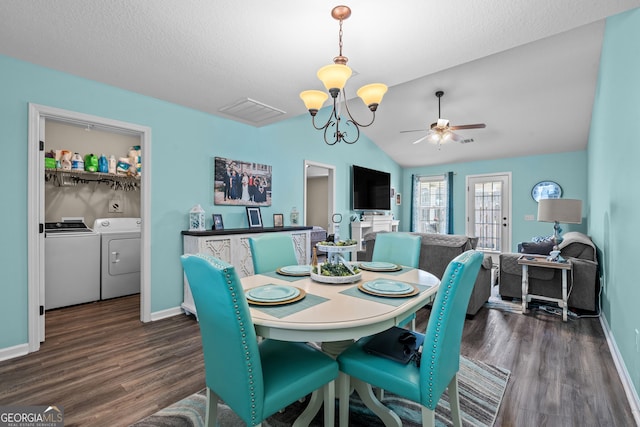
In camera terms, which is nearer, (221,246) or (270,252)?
(270,252)

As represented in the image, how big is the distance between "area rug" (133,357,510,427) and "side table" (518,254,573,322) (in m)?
1.76

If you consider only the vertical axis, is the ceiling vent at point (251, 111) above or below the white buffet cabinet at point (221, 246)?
above

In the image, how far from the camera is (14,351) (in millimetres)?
2350

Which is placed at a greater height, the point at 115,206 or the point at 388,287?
the point at 115,206

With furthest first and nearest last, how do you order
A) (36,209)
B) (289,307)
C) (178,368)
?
(36,209) → (178,368) → (289,307)

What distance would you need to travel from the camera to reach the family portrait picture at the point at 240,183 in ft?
12.0

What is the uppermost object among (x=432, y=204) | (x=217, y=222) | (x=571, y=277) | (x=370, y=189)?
(x=370, y=189)

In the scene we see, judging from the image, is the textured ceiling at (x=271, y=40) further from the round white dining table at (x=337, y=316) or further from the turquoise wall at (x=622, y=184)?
the round white dining table at (x=337, y=316)

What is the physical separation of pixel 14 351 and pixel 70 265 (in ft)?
4.62

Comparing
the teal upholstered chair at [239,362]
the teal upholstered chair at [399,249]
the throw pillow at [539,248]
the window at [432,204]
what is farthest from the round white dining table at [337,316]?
the window at [432,204]

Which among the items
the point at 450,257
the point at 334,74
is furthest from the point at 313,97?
the point at 450,257

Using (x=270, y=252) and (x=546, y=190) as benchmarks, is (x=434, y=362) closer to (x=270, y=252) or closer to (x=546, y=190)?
(x=270, y=252)

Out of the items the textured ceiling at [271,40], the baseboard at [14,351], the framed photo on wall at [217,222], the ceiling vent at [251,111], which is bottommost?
the baseboard at [14,351]

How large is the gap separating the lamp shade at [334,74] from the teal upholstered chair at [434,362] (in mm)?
1179
